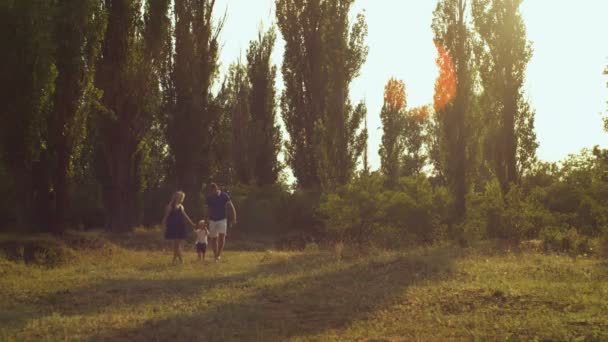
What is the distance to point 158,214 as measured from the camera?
117 feet

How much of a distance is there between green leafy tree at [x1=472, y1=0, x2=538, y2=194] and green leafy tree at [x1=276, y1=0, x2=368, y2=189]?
7.93 m

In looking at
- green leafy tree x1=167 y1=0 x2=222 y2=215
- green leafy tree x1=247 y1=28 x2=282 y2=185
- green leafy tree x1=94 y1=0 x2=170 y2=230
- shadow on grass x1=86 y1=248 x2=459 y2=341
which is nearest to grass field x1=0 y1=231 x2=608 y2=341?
shadow on grass x1=86 y1=248 x2=459 y2=341

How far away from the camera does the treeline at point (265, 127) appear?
17.9 m

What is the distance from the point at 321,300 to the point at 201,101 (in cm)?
1965

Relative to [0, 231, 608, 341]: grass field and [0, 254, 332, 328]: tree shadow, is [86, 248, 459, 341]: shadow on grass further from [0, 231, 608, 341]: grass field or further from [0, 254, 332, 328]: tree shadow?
[0, 254, 332, 328]: tree shadow

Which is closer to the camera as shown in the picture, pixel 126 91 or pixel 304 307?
pixel 304 307

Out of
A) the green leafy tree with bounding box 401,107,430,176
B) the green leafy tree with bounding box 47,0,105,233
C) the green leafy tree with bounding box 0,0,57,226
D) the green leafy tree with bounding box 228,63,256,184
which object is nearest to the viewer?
the green leafy tree with bounding box 0,0,57,226

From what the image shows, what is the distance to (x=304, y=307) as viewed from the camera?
32.5 ft

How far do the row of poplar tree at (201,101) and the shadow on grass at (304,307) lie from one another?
900 centimetres

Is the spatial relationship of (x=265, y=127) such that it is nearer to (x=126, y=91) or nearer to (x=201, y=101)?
(x=201, y=101)

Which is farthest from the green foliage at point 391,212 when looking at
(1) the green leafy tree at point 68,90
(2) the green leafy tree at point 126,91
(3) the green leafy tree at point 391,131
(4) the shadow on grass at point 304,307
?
(3) the green leafy tree at point 391,131

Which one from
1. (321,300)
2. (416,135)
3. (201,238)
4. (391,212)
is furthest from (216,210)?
(416,135)

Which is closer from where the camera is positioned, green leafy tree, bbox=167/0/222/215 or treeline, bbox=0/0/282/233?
treeline, bbox=0/0/282/233

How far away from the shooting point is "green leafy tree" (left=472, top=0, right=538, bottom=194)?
25391mm
